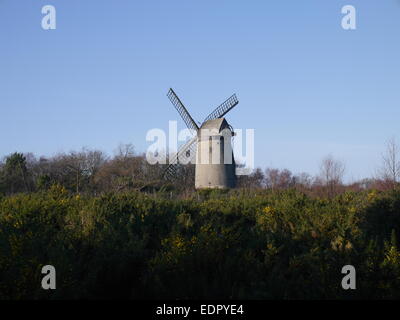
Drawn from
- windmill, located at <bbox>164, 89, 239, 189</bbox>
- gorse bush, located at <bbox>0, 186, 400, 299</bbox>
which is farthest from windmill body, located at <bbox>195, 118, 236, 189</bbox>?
gorse bush, located at <bbox>0, 186, 400, 299</bbox>

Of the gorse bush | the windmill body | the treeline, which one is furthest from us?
the windmill body

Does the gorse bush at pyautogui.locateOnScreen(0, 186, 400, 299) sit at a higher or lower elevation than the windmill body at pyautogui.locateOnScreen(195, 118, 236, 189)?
lower

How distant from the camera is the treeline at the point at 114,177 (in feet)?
75.6

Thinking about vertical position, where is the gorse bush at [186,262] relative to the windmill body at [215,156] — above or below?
below

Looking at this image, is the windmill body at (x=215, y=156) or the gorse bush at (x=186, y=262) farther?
the windmill body at (x=215, y=156)

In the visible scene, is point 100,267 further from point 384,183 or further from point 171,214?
point 384,183

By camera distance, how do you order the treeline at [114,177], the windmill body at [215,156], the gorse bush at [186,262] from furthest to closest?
the windmill body at [215,156] < the treeline at [114,177] < the gorse bush at [186,262]

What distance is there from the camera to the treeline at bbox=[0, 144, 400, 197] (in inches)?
907

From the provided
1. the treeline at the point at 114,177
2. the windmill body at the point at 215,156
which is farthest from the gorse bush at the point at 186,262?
the windmill body at the point at 215,156

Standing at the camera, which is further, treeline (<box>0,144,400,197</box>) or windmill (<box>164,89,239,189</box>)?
windmill (<box>164,89,239,189</box>)

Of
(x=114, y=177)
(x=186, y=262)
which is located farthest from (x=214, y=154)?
(x=186, y=262)

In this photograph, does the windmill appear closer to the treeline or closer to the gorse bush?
the treeline

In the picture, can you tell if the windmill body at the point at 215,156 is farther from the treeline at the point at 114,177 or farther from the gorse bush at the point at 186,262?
the gorse bush at the point at 186,262
